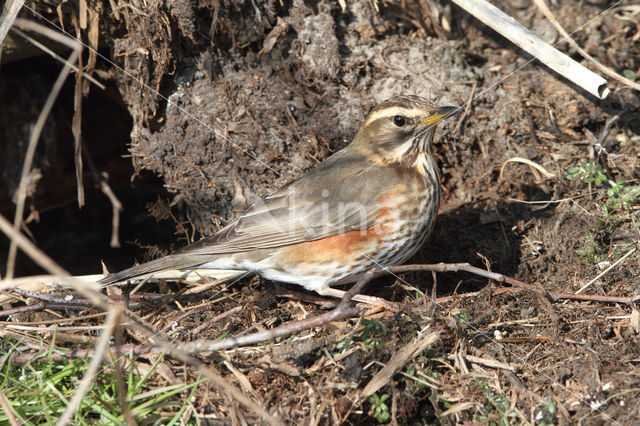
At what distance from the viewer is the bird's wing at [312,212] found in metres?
5.23

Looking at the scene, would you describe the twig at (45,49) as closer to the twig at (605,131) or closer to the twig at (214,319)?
the twig at (214,319)

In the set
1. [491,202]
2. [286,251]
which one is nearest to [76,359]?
[286,251]

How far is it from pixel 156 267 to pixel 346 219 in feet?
5.38

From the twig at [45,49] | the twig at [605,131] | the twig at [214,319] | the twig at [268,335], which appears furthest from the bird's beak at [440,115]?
the twig at [45,49]

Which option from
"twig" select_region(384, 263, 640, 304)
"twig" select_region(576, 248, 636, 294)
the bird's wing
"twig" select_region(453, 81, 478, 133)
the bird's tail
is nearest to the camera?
"twig" select_region(384, 263, 640, 304)

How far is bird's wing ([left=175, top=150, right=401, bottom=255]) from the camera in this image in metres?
5.23

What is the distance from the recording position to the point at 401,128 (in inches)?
213

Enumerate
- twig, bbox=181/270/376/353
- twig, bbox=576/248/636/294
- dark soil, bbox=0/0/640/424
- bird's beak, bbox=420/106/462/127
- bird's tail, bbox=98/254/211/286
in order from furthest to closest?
dark soil, bbox=0/0/640/424 → bird's beak, bbox=420/106/462/127 → bird's tail, bbox=98/254/211/286 → twig, bbox=576/248/636/294 → twig, bbox=181/270/376/353

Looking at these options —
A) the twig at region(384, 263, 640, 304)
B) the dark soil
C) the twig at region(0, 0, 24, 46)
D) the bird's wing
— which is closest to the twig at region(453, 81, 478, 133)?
the dark soil

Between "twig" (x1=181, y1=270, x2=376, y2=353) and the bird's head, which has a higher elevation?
the bird's head

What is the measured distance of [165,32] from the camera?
227 inches

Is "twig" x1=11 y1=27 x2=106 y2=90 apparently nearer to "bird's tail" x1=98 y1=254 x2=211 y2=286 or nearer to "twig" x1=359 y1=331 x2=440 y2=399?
"bird's tail" x1=98 y1=254 x2=211 y2=286

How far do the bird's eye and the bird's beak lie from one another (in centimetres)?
17

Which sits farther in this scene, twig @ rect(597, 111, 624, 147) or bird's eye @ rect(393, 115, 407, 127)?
twig @ rect(597, 111, 624, 147)
